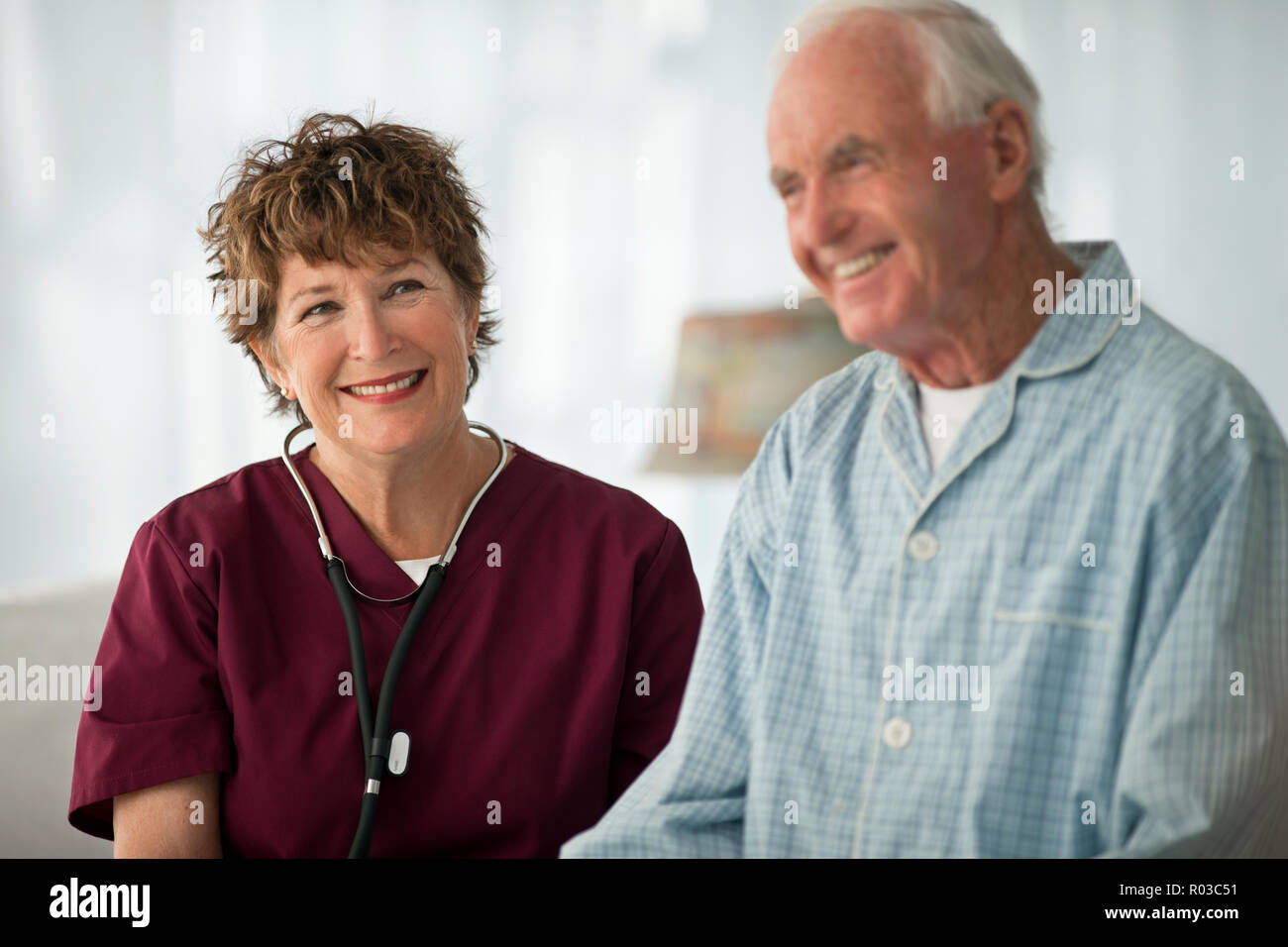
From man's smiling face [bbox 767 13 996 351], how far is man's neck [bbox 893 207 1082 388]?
11 millimetres

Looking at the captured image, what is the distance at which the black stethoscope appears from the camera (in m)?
1.12

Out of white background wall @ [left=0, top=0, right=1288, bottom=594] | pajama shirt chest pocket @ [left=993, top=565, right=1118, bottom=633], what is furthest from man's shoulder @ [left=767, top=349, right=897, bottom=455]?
white background wall @ [left=0, top=0, right=1288, bottom=594]

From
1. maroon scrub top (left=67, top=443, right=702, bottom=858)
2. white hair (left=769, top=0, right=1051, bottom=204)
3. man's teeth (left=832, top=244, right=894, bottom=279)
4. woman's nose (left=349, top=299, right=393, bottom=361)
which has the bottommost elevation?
maroon scrub top (left=67, top=443, right=702, bottom=858)

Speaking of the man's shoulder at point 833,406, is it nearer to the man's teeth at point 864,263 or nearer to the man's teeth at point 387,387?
the man's teeth at point 864,263

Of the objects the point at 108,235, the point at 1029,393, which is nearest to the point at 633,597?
the point at 1029,393

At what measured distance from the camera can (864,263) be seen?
932 millimetres

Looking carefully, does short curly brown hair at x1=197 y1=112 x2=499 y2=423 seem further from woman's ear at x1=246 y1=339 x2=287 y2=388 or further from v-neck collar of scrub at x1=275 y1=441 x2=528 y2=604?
v-neck collar of scrub at x1=275 y1=441 x2=528 y2=604

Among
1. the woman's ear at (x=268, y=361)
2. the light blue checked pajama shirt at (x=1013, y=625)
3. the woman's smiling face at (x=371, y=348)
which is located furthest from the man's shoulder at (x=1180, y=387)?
the woman's ear at (x=268, y=361)

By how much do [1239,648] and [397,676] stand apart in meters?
0.73

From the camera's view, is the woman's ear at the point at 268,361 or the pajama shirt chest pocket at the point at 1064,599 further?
the woman's ear at the point at 268,361

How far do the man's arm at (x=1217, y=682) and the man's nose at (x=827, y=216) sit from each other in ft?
1.04

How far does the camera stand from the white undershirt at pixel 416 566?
1.27 metres

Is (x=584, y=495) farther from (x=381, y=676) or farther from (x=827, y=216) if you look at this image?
(x=827, y=216)

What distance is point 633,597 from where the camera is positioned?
1.30 metres
